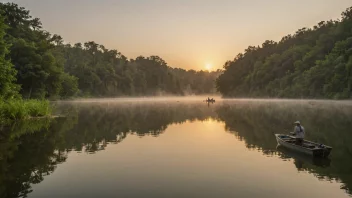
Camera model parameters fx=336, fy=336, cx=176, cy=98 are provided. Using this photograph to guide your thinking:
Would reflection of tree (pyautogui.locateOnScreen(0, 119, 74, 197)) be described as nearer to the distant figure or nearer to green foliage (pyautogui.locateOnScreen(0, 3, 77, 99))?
the distant figure

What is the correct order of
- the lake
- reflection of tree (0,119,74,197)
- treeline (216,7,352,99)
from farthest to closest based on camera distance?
treeline (216,7,352,99) < reflection of tree (0,119,74,197) < the lake

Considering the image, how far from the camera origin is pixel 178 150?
2597cm

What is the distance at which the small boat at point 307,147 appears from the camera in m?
21.9

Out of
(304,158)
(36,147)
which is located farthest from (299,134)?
(36,147)

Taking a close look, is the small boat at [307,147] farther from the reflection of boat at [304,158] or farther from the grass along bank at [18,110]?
the grass along bank at [18,110]

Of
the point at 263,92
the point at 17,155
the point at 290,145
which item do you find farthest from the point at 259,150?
the point at 263,92

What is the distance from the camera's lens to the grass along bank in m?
38.2

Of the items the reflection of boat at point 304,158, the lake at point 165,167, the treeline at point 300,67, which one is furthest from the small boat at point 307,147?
the treeline at point 300,67

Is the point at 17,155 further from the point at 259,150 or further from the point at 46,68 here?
the point at 46,68

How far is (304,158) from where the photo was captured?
2259 centimetres

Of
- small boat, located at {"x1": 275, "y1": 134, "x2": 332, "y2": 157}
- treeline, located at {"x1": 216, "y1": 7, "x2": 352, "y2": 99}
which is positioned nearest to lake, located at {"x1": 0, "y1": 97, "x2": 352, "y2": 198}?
small boat, located at {"x1": 275, "y1": 134, "x2": 332, "y2": 157}

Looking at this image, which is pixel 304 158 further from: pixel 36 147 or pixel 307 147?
pixel 36 147

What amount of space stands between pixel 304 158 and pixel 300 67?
124 m

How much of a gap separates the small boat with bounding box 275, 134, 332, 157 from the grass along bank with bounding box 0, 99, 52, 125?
2866 cm
